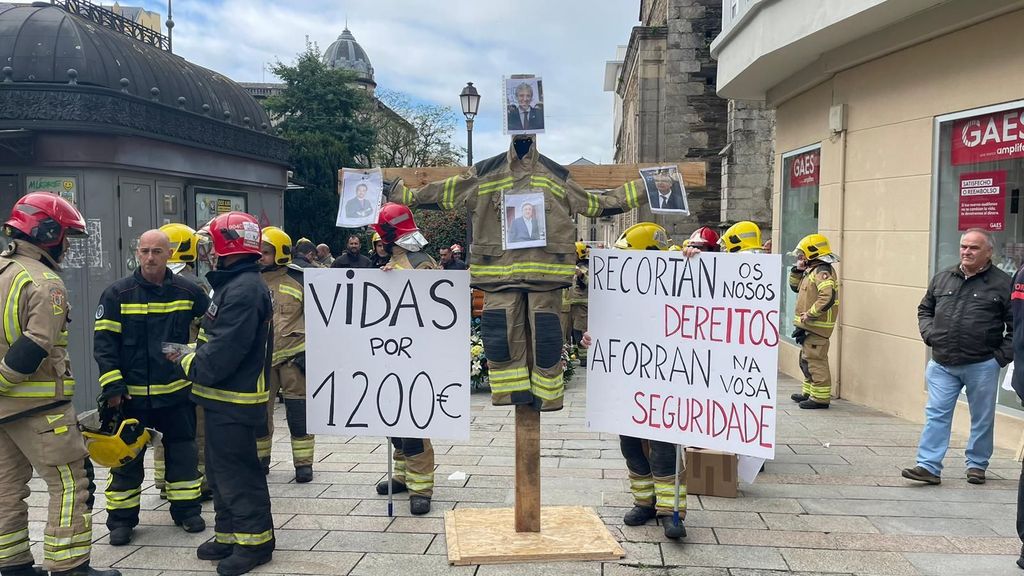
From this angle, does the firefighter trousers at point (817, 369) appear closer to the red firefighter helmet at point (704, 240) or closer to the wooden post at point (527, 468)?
the red firefighter helmet at point (704, 240)

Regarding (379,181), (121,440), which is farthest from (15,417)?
(379,181)

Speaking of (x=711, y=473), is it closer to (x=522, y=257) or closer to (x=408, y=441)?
(x=408, y=441)

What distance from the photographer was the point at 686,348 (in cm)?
482

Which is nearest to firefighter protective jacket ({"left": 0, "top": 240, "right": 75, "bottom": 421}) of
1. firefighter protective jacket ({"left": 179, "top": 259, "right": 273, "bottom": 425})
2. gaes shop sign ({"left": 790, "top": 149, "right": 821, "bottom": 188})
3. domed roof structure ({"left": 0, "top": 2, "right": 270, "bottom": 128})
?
firefighter protective jacket ({"left": 179, "top": 259, "right": 273, "bottom": 425})

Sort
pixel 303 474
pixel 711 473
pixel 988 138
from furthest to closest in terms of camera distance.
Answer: pixel 988 138 < pixel 303 474 < pixel 711 473

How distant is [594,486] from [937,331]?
10.1ft

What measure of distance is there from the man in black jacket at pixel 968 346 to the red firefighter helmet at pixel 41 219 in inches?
251

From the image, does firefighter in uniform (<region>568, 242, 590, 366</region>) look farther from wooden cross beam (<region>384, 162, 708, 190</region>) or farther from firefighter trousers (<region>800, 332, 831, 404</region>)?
wooden cross beam (<region>384, 162, 708, 190</region>)

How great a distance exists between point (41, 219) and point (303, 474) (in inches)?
116

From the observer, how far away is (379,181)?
4719 millimetres

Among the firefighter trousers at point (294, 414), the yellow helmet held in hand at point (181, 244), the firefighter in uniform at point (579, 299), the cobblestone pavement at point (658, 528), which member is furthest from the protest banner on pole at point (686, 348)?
the firefighter in uniform at point (579, 299)

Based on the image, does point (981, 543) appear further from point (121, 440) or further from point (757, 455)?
point (121, 440)

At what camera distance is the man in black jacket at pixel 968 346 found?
5.95m

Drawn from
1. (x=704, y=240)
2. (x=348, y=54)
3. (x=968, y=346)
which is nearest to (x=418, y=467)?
(x=704, y=240)
